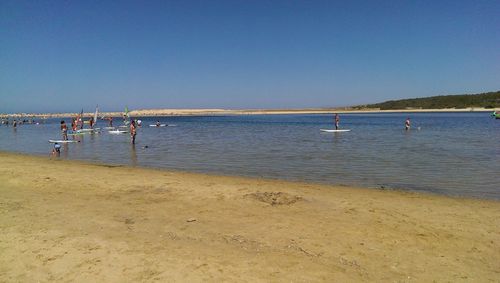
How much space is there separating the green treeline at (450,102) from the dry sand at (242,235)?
5191 inches

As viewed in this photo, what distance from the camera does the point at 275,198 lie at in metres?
10.0

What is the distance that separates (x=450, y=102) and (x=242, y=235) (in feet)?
516

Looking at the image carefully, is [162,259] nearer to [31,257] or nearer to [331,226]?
[31,257]

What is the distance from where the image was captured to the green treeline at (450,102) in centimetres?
13062

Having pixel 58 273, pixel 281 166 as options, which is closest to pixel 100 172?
pixel 281 166

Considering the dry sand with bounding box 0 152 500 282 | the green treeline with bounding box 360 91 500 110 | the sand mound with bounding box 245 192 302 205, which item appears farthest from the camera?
the green treeline with bounding box 360 91 500 110

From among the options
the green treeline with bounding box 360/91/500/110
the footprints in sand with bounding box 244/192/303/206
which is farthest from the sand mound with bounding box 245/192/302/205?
the green treeline with bounding box 360/91/500/110

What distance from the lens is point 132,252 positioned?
20.3 ft

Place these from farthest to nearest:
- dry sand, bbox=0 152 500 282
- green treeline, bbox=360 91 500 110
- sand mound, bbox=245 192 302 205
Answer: green treeline, bbox=360 91 500 110 < sand mound, bbox=245 192 302 205 < dry sand, bbox=0 152 500 282

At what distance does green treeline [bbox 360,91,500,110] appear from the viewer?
130625 mm

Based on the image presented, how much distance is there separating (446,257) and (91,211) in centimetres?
713

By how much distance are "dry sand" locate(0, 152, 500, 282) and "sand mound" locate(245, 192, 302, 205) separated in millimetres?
25

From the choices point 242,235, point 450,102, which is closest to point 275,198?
point 242,235

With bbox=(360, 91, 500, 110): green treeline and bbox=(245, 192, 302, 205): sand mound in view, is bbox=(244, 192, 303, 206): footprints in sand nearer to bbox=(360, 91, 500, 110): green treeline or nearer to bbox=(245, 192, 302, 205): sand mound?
bbox=(245, 192, 302, 205): sand mound
